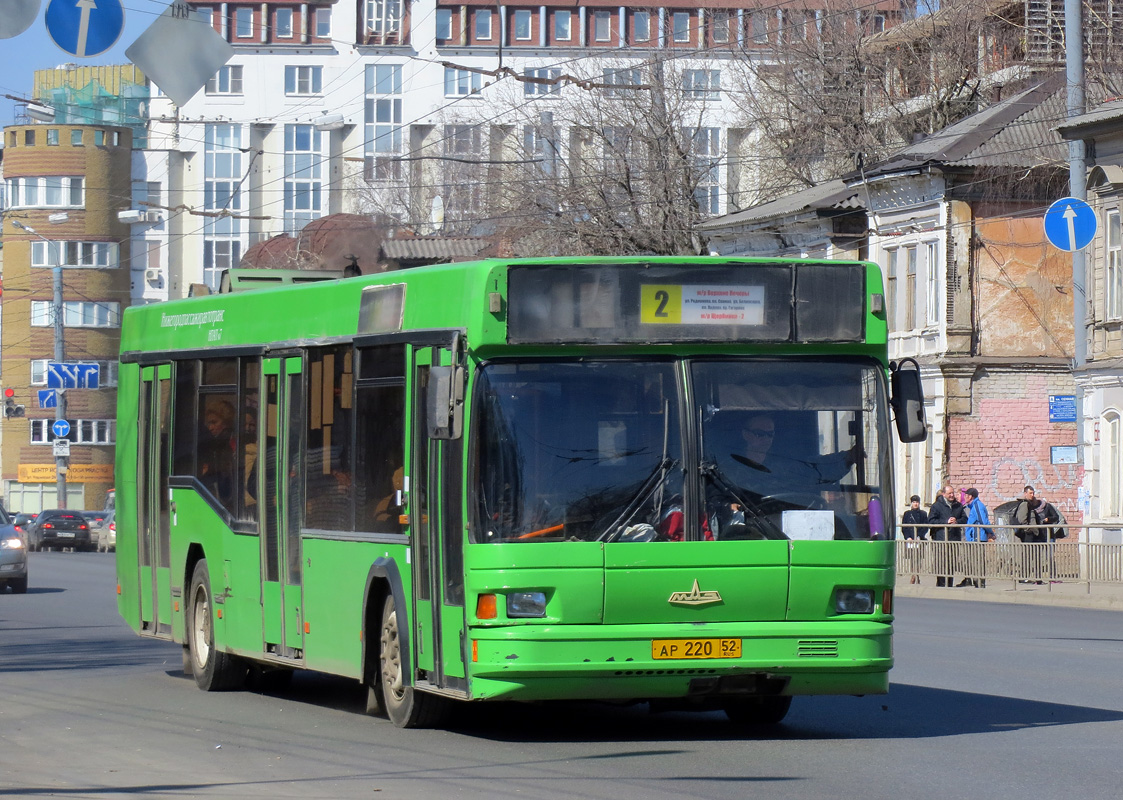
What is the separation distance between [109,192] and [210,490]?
84358mm

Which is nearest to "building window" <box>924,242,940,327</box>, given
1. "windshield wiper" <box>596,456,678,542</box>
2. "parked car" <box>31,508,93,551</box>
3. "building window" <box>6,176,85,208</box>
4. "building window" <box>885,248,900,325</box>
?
"building window" <box>885,248,900,325</box>

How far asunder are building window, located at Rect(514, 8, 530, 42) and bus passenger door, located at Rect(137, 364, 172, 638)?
324 ft

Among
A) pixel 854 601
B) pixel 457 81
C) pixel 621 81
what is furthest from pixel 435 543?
pixel 457 81

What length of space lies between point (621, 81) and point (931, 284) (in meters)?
13.2

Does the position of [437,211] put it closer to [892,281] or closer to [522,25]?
[892,281]

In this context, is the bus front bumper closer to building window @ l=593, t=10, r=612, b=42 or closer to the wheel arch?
the wheel arch

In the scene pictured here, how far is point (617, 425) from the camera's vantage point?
11172mm

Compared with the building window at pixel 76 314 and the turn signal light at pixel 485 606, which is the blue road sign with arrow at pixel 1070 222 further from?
the building window at pixel 76 314

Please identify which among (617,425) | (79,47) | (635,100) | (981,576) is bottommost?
(981,576)

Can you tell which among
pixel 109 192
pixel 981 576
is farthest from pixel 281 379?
pixel 109 192

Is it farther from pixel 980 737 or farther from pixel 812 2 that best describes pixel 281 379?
pixel 812 2

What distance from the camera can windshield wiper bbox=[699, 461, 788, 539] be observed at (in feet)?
36.7

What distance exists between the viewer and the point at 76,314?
9681 cm

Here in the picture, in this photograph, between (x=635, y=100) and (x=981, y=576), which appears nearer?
(x=981, y=576)
